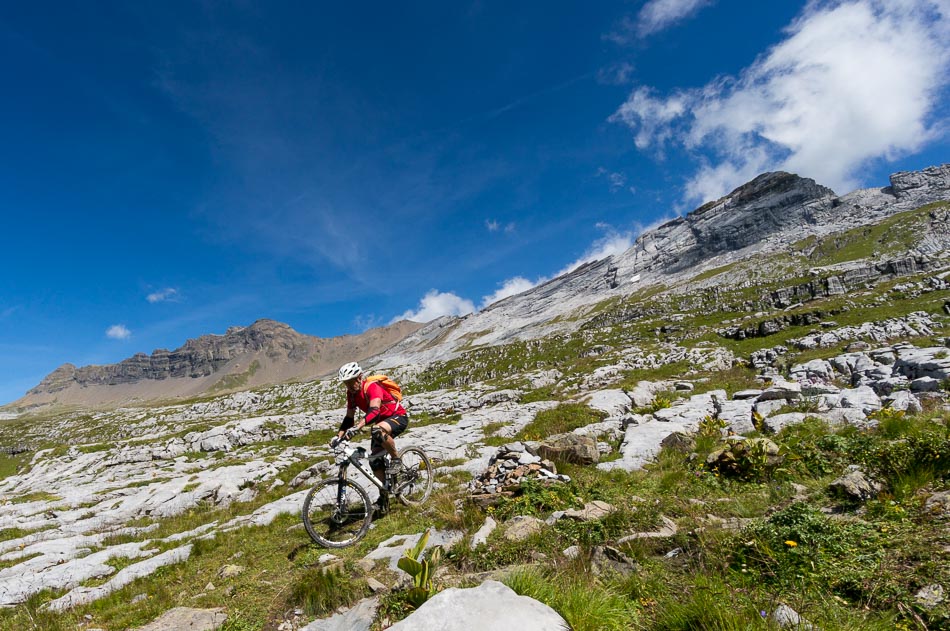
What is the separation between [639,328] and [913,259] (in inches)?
2119

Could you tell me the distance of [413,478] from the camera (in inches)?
413

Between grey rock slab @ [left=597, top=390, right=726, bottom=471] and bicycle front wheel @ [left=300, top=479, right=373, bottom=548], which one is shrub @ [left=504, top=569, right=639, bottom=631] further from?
grey rock slab @ [left=597, top=390, right=726, bottom=471]

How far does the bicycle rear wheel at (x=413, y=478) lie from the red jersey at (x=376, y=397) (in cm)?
143

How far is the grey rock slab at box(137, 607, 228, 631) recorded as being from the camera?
5527mm

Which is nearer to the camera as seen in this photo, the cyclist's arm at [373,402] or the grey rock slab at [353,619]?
the grey rock slab at [353,619]

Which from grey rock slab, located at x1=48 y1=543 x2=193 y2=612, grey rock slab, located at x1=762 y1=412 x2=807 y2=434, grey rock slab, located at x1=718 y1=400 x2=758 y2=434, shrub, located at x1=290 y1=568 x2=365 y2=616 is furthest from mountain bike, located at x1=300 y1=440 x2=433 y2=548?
grey rock slab, located at x1=718 y1=400 x2=758 y2=434

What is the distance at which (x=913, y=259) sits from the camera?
78.9 metres

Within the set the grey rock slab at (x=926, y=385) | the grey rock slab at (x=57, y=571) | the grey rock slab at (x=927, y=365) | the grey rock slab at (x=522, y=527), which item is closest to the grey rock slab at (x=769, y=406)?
the grey rock slab at (x=926, y=385)

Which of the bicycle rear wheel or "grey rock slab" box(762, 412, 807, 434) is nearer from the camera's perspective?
the bicycle rear wheel

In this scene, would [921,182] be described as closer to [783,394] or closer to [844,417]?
[783,394]

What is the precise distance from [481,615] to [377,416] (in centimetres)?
662

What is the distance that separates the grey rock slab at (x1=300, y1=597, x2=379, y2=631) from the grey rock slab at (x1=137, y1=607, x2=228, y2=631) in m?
1.66

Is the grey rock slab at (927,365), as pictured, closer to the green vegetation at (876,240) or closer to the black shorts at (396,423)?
the black shorts at (396,423)

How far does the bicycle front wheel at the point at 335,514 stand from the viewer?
8328 millimetres
